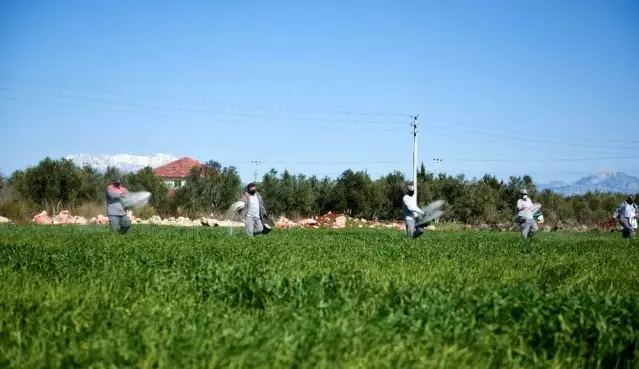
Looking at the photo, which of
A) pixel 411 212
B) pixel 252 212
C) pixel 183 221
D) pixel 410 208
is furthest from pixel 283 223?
pixel 410 208

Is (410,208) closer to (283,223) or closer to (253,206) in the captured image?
(253,206)

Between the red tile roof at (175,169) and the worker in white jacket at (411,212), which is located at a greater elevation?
the red tile roof at (175,169)

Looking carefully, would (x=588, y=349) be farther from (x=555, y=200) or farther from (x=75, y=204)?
(x=555, y=200)

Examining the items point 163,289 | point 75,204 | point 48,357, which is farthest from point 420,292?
point 75,204

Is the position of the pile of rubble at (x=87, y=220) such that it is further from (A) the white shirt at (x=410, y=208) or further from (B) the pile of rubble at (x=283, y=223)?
(A) the white shirt at (x=410, y=208)

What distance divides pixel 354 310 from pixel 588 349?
210 centimetres

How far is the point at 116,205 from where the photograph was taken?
22062 mm

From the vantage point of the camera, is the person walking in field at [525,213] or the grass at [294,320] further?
the person walking in field at [525,213]

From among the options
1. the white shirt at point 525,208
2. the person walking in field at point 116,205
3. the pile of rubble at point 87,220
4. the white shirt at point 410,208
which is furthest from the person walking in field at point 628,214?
the pile of rubble at point 87,220

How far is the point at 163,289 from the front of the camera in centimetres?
823

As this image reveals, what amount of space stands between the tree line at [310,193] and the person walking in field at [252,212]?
1021 inches

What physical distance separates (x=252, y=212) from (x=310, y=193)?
1735 inches

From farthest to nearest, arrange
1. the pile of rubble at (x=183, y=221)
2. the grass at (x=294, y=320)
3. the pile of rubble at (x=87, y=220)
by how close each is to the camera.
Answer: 1. the pile of rubble at (x=183, y=221)
2. the pile of rubble at (x=87, y=220)
3. the grass at (x=294, y=320)

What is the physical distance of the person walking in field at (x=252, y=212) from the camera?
869 inches
